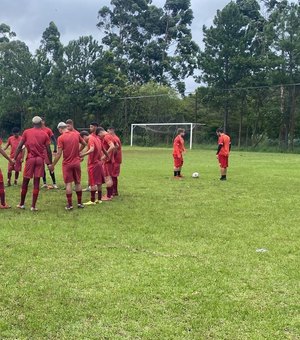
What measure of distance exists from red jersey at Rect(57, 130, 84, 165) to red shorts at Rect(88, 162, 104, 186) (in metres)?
1.15

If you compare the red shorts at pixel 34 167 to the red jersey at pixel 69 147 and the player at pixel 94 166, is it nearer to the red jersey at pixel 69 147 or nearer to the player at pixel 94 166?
the red jersey at pixel 69 147

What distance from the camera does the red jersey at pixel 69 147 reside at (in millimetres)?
10008

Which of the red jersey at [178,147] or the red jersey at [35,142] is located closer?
the red jersey at [35,142]

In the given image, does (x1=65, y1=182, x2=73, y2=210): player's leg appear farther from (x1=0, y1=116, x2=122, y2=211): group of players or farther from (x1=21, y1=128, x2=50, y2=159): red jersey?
(x1=21, y1=128, x2=50, y2=159): red jersey

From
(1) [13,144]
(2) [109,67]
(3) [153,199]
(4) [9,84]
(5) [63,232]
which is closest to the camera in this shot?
(5) [63,232]

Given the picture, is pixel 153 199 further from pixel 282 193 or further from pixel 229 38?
pixel 229 38

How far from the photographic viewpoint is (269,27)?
174 ft

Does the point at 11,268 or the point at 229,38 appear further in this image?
the point at 229,38

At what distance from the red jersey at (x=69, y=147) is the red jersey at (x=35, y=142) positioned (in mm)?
360

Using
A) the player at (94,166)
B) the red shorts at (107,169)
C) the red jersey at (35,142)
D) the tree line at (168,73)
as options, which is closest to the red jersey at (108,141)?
the red shorts at (107,169)

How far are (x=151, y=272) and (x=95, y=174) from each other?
5.72 meters

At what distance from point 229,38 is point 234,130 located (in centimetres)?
1138

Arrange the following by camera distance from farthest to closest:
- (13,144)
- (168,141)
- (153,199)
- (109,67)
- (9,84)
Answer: (9,84)
(109,67)
(168,141)
(13,144)
(153,199)

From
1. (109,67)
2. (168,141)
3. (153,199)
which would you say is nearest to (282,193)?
(153,199)
